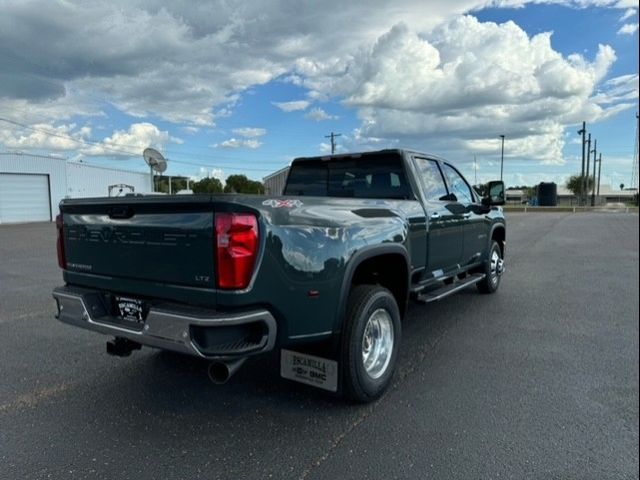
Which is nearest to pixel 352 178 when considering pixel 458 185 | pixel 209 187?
pixel 458 185

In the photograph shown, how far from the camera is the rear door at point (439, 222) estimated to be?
16.0 feet

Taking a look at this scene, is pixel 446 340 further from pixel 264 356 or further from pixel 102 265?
pixel 102 265

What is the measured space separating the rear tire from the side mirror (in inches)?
29.8

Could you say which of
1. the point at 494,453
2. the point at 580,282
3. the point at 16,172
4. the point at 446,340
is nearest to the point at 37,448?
the point at 494,453

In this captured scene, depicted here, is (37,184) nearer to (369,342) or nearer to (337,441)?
(369,342)

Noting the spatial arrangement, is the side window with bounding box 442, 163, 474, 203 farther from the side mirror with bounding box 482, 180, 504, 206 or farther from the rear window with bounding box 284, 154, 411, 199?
the rear window with bounding box 284, 154, 411, 199

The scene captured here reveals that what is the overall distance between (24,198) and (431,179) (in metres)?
31.7

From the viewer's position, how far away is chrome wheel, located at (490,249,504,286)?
23.9ft

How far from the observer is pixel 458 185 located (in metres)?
6.14

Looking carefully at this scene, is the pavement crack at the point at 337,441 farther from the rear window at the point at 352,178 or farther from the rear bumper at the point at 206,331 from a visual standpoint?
the rear window at the point at 352,178

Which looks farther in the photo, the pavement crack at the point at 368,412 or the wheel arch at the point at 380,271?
the wheel arch at the point at 380,271

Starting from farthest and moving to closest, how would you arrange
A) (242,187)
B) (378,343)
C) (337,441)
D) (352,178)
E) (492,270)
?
(242,187)
(492,270)
(352,178)
(378,343)
(337,441)

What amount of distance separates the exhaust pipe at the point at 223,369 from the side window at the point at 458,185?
378 cm

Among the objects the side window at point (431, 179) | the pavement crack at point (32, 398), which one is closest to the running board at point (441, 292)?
the side window at point (431, 179)
